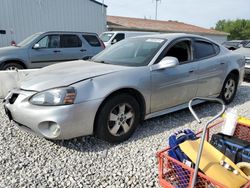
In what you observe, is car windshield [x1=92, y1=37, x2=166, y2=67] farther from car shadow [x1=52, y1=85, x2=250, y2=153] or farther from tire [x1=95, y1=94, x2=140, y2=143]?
car shadow [x1=52, y1=85, x2=250, y2=153]

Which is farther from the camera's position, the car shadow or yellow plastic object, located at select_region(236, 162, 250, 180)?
the car shadow

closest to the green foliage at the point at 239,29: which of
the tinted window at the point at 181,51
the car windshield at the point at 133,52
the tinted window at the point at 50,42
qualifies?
the tinted window at the point at 50,42

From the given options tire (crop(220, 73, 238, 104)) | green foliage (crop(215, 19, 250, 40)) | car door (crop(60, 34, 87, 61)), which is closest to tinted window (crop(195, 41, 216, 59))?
tire (crop(220, 73, 238, 104))

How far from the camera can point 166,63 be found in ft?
12.3

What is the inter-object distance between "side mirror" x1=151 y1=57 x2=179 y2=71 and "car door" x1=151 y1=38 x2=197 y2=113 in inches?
2.5

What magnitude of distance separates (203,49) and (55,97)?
296 centimetres

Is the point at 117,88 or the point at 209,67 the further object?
the point at 209,67

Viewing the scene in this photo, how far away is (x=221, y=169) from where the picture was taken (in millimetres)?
2215

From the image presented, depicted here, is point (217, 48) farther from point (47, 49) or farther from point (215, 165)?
point (47, 49)

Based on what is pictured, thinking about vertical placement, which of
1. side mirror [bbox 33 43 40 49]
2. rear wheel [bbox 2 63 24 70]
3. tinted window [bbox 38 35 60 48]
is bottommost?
rear wheel [bbox 2 63 24 70]

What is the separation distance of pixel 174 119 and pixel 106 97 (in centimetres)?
165

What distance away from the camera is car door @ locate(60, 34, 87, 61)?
8.53 metres

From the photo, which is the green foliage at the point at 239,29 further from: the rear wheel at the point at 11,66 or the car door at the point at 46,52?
the rear wheel at the point at 11,66

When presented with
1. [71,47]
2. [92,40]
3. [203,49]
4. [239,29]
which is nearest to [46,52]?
[71,47]
